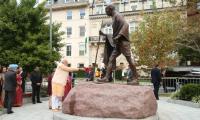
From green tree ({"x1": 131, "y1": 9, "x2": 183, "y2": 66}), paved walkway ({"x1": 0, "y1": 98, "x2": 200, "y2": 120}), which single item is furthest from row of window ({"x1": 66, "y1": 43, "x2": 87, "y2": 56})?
paved walkway ({"x1": 0, "y1": 98, "x2": 200, "y2": 120})

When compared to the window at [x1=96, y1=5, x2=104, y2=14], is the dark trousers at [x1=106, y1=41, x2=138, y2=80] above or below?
below

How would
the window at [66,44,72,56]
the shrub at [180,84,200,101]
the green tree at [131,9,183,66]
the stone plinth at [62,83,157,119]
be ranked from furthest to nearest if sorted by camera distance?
1. the window at [66,44,72,56]
2. the green tree at [131,9,183,66]
3. the shrub at [180,84,200,101]
4. the stone plinth at [62,83,157,119]

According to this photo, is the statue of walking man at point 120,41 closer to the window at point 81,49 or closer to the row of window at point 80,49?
the row of window at point 80,49

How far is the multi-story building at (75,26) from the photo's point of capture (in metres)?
65.6

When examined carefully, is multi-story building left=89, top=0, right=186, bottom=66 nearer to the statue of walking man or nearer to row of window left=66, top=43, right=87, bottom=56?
row of window left=66, top=43, right=87, bottom=56

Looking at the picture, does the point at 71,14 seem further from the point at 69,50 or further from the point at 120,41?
the point at 120,41

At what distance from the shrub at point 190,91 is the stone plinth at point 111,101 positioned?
6.92 meters

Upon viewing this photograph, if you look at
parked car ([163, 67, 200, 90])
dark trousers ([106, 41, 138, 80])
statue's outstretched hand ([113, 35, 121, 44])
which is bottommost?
parked car ([163, 67, 200, 90])

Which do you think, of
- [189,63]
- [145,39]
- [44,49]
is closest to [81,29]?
[189,63]

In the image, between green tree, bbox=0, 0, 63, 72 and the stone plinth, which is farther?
green tree, bbox=0, 0, 63, 72

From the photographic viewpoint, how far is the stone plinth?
12.1 m

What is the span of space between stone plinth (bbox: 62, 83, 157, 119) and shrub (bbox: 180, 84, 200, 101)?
6.92m

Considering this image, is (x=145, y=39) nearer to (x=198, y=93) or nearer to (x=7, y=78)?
(x=198, y=93)

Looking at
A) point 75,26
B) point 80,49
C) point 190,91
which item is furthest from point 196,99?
point 75,26
